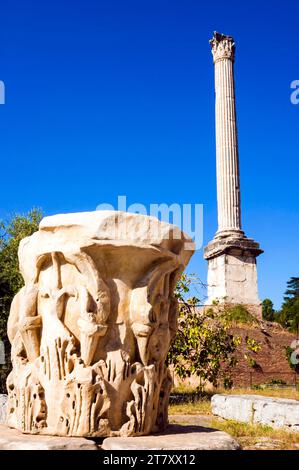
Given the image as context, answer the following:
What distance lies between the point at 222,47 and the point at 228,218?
25.9ft

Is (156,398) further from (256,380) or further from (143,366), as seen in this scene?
(256,380)

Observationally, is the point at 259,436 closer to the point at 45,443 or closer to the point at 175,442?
the point at 175,442

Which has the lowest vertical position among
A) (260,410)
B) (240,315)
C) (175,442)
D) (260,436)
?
(260,436)

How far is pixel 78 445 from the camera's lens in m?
3.82

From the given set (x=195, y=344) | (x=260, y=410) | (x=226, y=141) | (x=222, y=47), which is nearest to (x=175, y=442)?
(x=260, y=410)

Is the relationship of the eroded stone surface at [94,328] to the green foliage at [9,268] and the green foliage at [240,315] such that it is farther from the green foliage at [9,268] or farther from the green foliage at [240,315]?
the green foliage at [240,315]

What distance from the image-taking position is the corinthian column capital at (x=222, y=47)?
24156 millimetres

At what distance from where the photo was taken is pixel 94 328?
422 centimetres

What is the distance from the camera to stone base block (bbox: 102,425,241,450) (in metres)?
3.84

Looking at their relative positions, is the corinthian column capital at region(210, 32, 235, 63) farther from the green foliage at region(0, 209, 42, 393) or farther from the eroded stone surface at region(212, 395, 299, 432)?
the eroded stone surface at region(212, 395, 299, 432)

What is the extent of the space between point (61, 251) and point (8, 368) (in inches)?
377

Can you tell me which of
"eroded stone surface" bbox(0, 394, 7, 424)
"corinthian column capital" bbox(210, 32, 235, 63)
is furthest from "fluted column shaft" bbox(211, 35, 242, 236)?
"eroded stone surface" bbox(0, 394, 7, 424)

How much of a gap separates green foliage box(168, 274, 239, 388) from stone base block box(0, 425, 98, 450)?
8.93 meters
